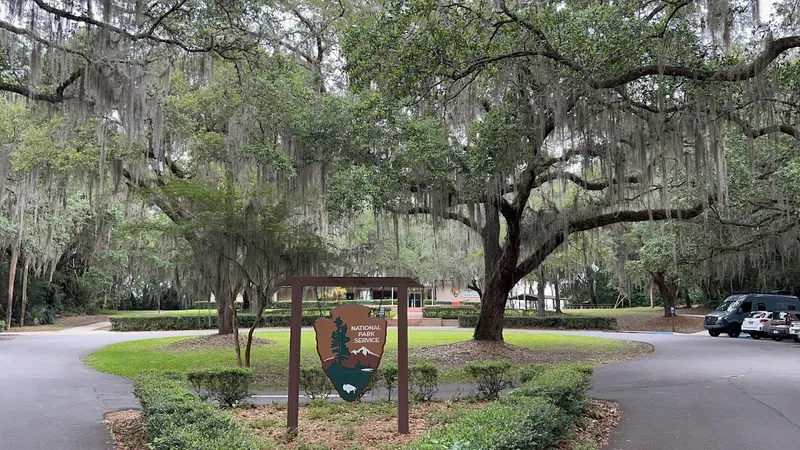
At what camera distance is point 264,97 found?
481 inches

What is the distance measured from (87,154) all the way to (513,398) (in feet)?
38.9

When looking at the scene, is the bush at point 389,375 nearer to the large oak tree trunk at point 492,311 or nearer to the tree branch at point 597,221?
the tree branch at point 597,221

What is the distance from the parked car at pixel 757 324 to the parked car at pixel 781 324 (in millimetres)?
219

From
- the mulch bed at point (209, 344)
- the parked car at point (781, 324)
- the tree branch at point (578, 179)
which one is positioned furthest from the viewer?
the parked car at point (781, 324)

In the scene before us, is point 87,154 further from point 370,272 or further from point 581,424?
point 370,272

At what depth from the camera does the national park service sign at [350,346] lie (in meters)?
6.78

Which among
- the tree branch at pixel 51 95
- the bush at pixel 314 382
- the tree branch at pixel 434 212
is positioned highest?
the tree branch at pixel 51 95

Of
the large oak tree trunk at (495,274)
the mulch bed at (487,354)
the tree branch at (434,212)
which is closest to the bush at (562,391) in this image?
the tree branch at (434,212)

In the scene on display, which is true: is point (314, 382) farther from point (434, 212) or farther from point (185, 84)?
point (185, 84)

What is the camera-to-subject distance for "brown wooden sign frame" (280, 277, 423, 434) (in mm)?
6539

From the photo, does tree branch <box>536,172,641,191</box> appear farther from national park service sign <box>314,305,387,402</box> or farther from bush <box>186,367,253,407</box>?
bush <box>186,367,253,407</box>

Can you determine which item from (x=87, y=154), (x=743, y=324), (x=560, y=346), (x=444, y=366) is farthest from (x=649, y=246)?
(x=87, y=154)

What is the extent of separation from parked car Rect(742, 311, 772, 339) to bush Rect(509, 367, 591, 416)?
18.5 m

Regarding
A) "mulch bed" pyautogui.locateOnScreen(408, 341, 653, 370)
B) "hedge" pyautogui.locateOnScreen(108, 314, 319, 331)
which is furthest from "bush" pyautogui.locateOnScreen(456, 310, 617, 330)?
"mulch bed" pyautogui.locateOnScreen(408, 341, 653, 370)
